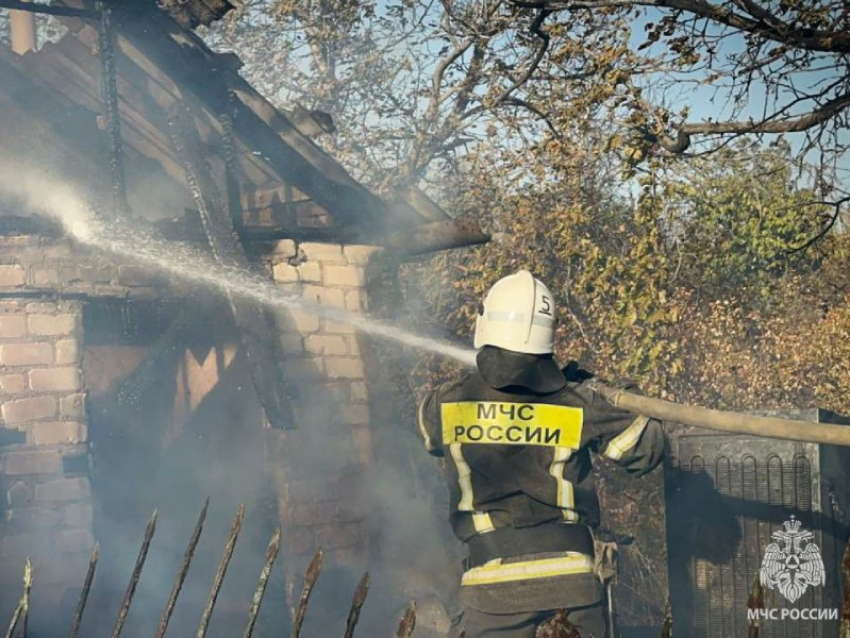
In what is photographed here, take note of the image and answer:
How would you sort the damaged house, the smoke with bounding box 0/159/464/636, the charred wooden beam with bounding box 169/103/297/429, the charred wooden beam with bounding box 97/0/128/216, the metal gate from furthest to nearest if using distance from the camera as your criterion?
1. the charred wooden beam with bounding box 169/103/297/429
2. the smoke with bounding box 0/159/464/636
3. the damaged house
4. the charred wooden beam with bounding box 97/0/128/216
5. the metal gate

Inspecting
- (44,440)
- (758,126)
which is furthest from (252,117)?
(758,126)

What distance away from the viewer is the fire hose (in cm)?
419

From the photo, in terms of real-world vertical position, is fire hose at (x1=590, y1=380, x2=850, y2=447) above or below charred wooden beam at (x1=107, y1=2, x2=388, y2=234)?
below

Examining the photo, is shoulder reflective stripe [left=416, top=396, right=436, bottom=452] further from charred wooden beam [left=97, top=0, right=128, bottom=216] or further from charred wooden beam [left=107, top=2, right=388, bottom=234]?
charred wooden beam [left=107, top=2, right=388, bottom=234]

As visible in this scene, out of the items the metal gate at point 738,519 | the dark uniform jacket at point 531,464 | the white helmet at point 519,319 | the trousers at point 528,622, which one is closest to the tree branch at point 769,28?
the metal gate at point 738,519

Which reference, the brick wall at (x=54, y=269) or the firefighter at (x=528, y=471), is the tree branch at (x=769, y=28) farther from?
the brick wall at (x=54, y=269)

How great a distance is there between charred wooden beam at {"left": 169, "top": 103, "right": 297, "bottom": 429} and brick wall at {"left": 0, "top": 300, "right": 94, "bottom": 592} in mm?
1145

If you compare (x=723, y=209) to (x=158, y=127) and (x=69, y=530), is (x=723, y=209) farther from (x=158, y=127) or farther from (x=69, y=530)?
(x=69, y=530)

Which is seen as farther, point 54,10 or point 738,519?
point 54,10

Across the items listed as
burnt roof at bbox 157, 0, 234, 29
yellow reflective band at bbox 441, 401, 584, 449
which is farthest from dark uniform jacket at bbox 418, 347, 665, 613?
burnt roof at bbox 157, 0, 234, 29

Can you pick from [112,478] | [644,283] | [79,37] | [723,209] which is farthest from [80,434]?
[723,209]

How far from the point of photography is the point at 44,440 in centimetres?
748

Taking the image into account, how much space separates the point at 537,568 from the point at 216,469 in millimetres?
4791

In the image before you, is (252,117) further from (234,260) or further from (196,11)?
(234,260)
